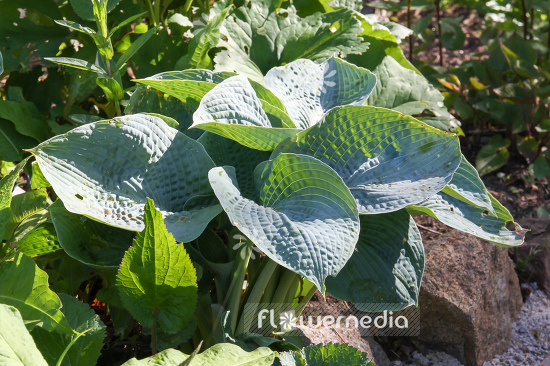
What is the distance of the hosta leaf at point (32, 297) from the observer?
0.87 metres

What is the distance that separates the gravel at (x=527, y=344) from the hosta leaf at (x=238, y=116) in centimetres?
82

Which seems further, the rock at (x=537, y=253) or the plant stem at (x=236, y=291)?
the rock at (x=537, y=253)

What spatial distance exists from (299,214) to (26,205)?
1.84 ft

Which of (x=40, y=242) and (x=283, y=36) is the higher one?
(x=283, y=36)

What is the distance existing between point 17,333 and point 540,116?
2.11 meters

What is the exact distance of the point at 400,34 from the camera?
1.83 metres

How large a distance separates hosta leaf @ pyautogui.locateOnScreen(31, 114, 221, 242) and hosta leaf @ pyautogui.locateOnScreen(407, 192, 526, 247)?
17.3 inches

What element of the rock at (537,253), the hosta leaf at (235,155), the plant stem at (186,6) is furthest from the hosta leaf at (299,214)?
the rock at (537,253)

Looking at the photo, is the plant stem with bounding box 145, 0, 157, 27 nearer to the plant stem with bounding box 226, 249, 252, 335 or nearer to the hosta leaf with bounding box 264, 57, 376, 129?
the hosta leaf with bounding box 264, 57, 376, 129

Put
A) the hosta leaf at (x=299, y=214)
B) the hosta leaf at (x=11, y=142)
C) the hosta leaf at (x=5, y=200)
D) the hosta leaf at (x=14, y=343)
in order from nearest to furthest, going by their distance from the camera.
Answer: the hosta leaf at (x=14, y=343)
the hosta leaf at (x=299, y=214)
the hosta leaf at (x=5, y=200)
the hosta leaf at (x=11, y=142)

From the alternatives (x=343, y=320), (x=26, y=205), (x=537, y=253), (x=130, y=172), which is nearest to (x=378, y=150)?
(x=130, y=172)

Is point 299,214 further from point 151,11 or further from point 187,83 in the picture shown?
point 151,11

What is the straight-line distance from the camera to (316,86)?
4.11 ft

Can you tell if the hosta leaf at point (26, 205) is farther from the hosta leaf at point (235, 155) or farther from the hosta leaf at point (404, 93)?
the hosta leaf at point (404, 93)
